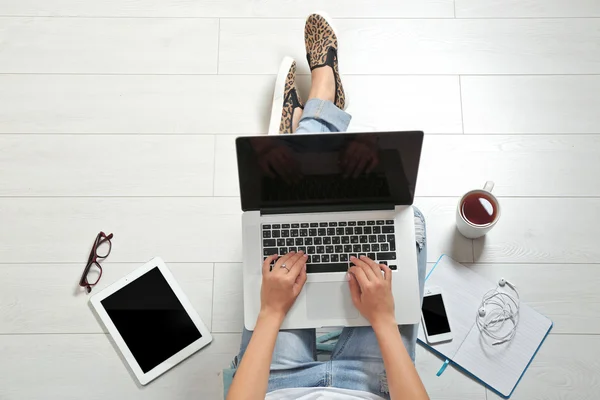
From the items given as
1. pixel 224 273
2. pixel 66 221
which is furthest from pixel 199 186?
pixel 66 221

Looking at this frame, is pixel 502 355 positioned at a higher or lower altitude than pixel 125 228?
lower

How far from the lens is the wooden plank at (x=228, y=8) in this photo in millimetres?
1383

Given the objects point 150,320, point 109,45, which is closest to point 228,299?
point 150,320

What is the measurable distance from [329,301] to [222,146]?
56 centimetres

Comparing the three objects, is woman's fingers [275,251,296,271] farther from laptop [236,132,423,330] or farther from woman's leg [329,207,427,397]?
woman's leg [329,207,427,397]

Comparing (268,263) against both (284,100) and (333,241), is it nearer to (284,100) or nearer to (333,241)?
(333,241)

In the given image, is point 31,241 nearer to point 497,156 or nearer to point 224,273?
point 224,273

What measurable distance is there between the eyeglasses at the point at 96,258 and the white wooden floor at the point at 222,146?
23 millimetres

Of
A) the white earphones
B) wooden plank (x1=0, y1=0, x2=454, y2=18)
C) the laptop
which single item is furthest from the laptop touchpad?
wooden plank (x1=0, y1=0, x2=454, y2=18)

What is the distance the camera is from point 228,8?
4.56ft

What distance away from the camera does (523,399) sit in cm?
118

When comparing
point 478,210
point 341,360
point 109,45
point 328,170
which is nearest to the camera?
point 328,170

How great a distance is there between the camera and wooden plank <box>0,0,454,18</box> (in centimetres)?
138

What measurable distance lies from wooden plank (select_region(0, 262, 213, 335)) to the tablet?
23 millimetres
